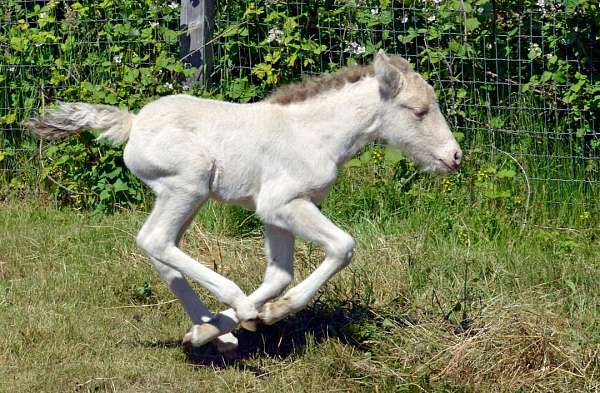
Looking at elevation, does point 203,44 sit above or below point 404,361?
above

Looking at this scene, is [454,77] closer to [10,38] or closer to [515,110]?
[515,110]

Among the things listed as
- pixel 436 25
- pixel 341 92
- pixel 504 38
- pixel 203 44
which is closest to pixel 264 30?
pixel 203 44

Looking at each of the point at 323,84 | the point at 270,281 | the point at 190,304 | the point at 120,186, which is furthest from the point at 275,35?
the point at 190,304

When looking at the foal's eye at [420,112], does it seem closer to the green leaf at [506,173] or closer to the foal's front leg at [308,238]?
the foal's front leg at [308,238]

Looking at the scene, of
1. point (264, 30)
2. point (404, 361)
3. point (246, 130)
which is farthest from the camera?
point (264, 30)

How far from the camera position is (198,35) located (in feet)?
28.9

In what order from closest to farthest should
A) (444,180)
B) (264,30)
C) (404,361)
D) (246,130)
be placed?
(404,361), (246,130), (444,180), (264,30)

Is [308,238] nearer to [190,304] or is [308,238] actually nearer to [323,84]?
[190,304]

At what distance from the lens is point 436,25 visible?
28.2 feet

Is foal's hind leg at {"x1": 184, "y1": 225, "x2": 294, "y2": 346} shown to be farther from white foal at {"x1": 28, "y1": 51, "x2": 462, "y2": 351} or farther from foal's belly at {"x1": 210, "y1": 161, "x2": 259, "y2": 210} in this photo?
foal's belly at {"x1": 210, "y1": 161, "x2": 259, "y2": 210}

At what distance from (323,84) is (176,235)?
47.5 inches

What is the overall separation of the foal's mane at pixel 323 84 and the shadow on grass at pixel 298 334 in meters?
1.25

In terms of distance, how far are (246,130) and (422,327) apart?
146cm

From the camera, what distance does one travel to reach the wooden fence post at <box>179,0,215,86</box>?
8.79 m
